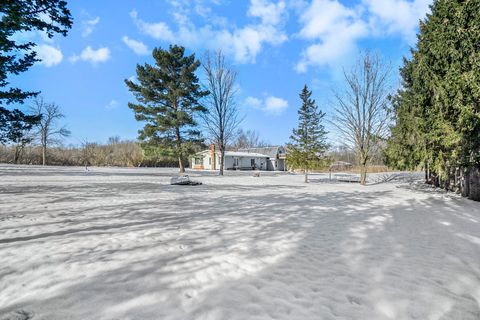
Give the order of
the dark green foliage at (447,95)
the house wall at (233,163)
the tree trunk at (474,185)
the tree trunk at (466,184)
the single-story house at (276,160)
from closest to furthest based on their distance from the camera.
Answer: the dark green foliage at (447,95) < the tree trunk at (474,185) < the tree trunk at (466,184) < the house wall at (233,163) < the single-story house at (276,160)

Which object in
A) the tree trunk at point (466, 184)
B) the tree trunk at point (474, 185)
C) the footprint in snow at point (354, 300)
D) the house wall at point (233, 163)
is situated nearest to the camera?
the footprint in snow at point (354, 300)

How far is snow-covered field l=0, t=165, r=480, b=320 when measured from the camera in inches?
107

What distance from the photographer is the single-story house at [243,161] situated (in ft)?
148

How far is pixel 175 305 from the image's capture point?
8.86ft

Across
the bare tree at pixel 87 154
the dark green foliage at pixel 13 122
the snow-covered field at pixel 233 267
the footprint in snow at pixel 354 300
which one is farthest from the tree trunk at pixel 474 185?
the bare tree at pixel 87 154

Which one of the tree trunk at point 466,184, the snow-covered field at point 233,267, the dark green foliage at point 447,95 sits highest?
the dark green foliage at point 447,95

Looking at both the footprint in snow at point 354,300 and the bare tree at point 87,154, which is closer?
the footprint in snow at point 354,300

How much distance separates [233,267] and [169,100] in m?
27.8

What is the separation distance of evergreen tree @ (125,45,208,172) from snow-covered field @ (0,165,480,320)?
70.8 feet

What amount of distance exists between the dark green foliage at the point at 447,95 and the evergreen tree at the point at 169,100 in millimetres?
21559

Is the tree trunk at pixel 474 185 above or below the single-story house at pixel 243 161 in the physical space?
below

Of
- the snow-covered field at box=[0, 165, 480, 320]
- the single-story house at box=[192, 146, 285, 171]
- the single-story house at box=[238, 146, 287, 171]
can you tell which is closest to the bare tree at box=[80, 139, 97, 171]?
the single-story house at box=[192, 146, 285, 171]

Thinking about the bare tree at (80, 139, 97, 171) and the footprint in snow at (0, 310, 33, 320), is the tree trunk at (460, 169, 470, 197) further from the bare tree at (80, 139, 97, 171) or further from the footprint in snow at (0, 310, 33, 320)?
the bare tree at (80, 139, 97, 171)

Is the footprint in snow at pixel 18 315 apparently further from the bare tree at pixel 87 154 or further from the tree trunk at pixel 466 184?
the bare tree at pixel 87 154
